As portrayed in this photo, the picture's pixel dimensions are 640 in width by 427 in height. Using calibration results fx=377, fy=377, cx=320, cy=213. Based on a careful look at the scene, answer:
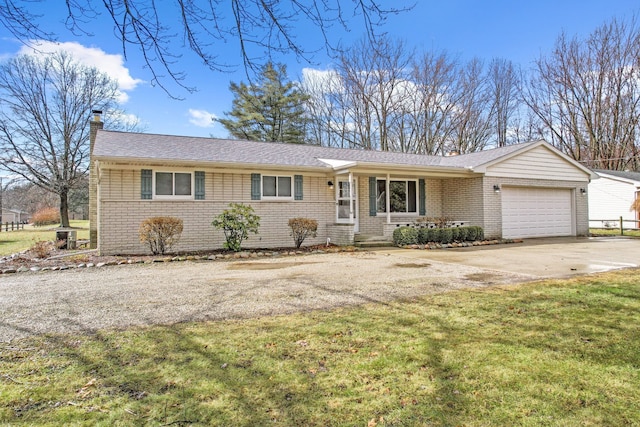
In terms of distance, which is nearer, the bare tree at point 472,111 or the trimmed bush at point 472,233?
the trimmed bush at point 472,233

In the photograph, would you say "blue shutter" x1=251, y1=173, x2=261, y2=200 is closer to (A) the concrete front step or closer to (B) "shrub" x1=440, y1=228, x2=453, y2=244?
(A) the concrete front step

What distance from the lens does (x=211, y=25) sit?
3.50 metres

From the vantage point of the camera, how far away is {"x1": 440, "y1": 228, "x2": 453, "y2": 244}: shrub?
12969 mm

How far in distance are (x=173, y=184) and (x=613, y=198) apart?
23.6 metres

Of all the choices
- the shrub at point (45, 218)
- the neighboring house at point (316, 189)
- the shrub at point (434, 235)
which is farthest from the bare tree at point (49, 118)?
the shrub at point (434, 235)

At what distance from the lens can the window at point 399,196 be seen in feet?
47.4

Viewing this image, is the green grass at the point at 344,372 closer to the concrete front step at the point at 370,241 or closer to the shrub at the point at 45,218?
the concrete front step at the point at 370,241

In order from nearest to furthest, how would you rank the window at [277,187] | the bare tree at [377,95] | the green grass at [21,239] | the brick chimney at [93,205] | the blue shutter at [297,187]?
the window at [277,187] → the blue shutter at [297,187] → the brick chimney at [93,205] → the green grass at [21,239] → the bare tree at [377,95]

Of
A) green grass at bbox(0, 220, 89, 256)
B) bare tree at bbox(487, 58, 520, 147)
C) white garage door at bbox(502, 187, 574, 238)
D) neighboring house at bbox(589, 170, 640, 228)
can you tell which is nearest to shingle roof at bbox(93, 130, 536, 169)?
white garage door at bbox(502, 187, 574, 238)

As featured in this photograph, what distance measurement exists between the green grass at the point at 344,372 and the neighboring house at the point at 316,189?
316 inches

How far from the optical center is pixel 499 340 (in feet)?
11.3

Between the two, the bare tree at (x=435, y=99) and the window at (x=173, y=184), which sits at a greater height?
the bare tree at (x=435, y=99)

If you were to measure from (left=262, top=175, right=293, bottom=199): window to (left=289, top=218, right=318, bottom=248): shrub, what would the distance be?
111cm

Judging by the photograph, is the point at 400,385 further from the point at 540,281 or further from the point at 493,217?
the point at 493,217
